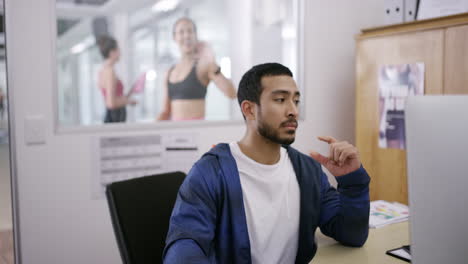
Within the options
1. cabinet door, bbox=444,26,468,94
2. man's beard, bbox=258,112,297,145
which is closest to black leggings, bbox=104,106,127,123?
man's beard, bbox=258,112,297,145

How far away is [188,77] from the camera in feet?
9.11

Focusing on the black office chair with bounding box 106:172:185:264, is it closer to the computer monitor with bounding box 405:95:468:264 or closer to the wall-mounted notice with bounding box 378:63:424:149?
the computer monitor with bounding box 405:95:468:264

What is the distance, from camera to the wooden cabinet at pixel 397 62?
248 cm

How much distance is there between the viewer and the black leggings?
2.58 m

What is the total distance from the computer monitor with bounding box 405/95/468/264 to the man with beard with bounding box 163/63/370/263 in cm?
58

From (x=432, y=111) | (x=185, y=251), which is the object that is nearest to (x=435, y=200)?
(x=432, y=111)

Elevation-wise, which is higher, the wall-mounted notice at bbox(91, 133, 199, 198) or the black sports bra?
the black sports bra

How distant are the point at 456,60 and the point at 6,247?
8.60 feet

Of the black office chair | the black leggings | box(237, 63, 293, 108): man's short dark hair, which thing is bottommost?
the black office chair

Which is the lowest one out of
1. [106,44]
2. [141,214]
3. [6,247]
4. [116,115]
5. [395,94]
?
[6,247]

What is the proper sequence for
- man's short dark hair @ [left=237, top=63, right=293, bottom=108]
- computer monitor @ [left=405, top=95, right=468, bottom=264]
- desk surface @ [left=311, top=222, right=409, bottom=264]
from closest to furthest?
computer monitor @ [left=405, top=95, right=468, bottom=264] → desk surface @ [left=311, top=222, right=409, bottom=264] → man's short dark hair @ [left=237, top=63, right=293, bottom=108]

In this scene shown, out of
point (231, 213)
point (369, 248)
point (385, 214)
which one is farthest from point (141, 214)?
point (385, 214)

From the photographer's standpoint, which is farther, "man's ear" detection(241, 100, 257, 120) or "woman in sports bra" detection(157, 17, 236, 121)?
"woman in sports bra" detection(157, 17, 236, 121)

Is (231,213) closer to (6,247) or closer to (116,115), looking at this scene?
(116,115)
